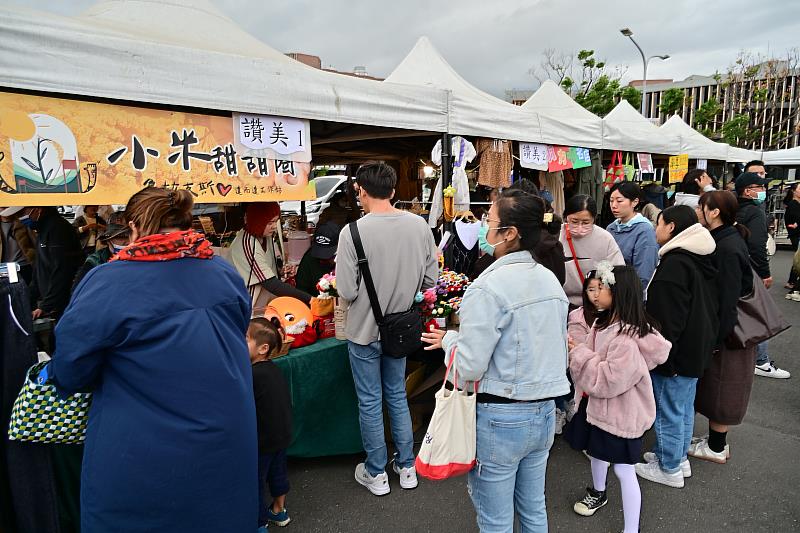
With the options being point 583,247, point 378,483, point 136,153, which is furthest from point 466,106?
point 378,483

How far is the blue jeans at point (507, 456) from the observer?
1770 mm

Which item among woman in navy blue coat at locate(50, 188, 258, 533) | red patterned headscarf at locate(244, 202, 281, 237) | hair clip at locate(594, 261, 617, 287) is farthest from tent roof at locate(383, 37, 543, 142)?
woman in navy blue coat at locate(50, 188, 258, 533)

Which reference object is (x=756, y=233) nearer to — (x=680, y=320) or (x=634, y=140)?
(x=634, y=140)

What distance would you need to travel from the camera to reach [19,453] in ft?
→ 6.00

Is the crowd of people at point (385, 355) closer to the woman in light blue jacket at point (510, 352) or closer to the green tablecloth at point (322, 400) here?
the woman in light blue jacket at point (510, 352)

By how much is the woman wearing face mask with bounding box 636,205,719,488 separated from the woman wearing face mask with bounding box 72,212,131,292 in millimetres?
2649

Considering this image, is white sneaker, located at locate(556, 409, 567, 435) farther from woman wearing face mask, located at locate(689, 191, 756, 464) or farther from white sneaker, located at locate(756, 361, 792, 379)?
white sneaker, located at locate(756, 361, 792, 379)

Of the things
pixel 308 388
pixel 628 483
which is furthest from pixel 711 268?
pixel 308 388

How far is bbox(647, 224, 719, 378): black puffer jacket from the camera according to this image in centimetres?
262

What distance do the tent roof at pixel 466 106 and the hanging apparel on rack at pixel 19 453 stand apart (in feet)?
10.4

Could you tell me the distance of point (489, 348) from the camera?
169cm

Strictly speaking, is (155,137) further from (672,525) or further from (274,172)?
(672,525)

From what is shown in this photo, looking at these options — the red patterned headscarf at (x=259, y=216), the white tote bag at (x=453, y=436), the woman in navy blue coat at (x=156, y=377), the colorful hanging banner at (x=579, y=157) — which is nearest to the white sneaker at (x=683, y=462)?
the white tote bag at (x=453, y=436)

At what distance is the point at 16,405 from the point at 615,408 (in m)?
2.59
